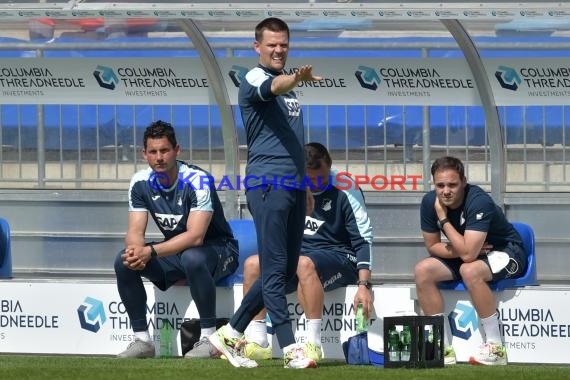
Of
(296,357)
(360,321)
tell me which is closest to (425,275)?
(360,321)

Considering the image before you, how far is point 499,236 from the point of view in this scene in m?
8.32

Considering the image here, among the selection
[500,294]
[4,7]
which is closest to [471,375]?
[500,294]

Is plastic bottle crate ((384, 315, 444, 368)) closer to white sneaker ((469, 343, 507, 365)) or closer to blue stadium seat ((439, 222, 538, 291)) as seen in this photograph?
white sneaker ((469, 343, 507, 365))

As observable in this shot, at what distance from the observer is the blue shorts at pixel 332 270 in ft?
27.2

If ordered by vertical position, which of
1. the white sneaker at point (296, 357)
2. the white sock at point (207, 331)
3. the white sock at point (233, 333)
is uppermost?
the white sock at point (233, 333)

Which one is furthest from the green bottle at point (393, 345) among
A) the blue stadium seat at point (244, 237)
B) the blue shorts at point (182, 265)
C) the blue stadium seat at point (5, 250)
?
the blue stadium seat at point (5, 250)

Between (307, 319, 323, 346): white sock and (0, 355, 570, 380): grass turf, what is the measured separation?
0.16m

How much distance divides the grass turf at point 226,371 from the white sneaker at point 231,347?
6 cm

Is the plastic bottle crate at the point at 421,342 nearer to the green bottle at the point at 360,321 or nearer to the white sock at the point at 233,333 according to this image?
the green bottle at the point at 360,321

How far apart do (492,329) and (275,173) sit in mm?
1744

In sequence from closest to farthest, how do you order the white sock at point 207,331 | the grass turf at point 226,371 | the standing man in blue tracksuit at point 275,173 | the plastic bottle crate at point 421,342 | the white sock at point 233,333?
the grass turf at point 226,371 < the standing man in blue tracksuit at point 275,173 < the plastic bottle crate at point 421,342 < the white sock at point 233,333 < the white sock at point 207,331

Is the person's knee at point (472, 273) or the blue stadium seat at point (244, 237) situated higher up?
the blue stadium seat at point (244, 237)

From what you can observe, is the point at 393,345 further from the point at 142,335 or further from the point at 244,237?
the point at 244,237

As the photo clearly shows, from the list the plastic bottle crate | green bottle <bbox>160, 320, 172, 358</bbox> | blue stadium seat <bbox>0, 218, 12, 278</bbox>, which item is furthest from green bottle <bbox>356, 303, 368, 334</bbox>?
blue stadium seat <bbox>0, 218, 12, 278</bbox>
